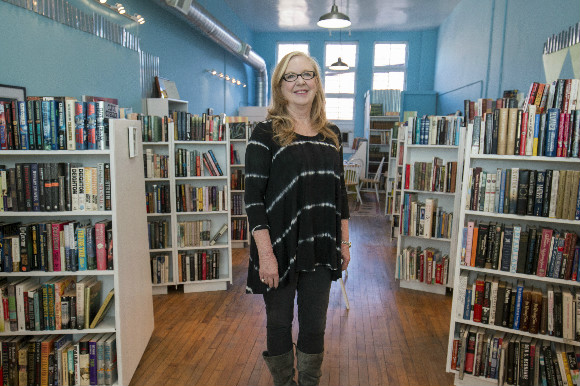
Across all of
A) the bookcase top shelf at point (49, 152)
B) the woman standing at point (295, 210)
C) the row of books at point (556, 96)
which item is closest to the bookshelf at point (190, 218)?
the bookcase top shelf at point (49, 152)

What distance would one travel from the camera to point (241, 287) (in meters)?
4.16

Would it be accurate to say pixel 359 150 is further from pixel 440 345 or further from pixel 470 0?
pixel 440 345

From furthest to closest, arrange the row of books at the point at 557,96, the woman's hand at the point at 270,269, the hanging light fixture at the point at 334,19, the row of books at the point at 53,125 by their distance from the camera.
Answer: the hanging light fixture at the point at 334,19, the row of books at the point at 557,96, the row of books at the point at 53,125, the woman's hand at the point at 270,269

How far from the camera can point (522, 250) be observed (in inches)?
91.0

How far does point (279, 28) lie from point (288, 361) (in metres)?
12.0

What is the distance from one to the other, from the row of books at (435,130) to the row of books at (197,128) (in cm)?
196

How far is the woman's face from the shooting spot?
1.76 metres

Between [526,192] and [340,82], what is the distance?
1122 cm

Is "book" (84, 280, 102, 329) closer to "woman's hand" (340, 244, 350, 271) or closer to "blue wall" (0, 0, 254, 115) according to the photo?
"woman's hand" (340, 244, 350, 271)

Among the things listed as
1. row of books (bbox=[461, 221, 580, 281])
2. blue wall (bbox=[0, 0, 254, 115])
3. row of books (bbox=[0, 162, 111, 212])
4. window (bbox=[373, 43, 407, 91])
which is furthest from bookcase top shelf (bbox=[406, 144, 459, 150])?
window (bbox=[373, 43, 407, 91])

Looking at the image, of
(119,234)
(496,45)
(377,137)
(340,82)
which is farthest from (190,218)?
(340,82)

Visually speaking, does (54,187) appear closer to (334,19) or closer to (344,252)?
(344,252)

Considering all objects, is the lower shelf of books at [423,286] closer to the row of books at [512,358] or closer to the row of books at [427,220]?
→ the row of books at [427,220]

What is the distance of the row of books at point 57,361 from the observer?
2266mm
